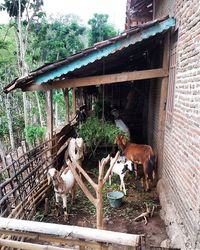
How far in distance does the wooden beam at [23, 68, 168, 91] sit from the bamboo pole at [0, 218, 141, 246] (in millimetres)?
4148

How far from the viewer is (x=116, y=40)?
209 inches

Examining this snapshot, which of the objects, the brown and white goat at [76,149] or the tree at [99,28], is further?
the tree at [99,28]

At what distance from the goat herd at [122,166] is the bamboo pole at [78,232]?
3.03m

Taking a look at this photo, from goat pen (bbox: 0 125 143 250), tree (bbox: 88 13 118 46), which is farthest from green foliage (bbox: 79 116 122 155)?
tree (bbox: 88 13 118 46)

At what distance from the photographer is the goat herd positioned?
5.50 meters

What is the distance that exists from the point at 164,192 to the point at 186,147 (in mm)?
1951

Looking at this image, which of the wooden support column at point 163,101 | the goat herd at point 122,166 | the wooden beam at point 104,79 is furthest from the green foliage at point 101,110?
the wooden beam at point 104,79

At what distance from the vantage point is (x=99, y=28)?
65.1ft

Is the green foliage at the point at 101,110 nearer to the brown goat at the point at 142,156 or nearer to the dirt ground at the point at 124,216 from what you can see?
the brown goat at the point at 142,156

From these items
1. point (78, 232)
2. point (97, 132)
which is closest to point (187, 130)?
point (78, 232)

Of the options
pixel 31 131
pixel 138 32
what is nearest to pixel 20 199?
pixel 138 32

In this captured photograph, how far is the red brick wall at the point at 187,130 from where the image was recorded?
3680mm

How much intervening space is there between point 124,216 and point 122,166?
1.40 metres

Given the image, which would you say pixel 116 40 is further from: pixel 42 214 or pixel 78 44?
pixel 78 44
